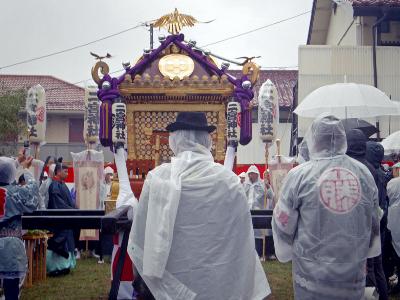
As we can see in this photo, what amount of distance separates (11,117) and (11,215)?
48.3 ft

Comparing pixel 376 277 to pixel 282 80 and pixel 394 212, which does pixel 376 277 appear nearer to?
pixel 394 212

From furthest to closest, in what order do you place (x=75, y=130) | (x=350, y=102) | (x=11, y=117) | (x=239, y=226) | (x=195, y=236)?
(x=75, y=130) → (x=11, y=117) → (x=350, y=102) → (x=239, y=226) → (x=195, y=236)

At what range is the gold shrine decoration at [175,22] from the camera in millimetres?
6918

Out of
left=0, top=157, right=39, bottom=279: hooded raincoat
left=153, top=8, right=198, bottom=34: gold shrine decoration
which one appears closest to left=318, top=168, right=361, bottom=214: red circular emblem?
left=0, top=157, right=39, bottom=279: hooded raincoat

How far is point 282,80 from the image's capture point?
79.9ft

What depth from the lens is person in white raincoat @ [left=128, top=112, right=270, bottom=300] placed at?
3.67m

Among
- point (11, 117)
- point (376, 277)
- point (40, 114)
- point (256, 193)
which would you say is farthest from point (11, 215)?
point (11, 117)

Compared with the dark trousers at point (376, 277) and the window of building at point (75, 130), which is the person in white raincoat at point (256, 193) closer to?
the dark trousers at point (376, 277)

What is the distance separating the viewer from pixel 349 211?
3.93 m

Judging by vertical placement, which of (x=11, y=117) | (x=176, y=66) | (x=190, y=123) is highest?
(x=11, y=117)

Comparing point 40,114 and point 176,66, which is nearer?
point 176,66

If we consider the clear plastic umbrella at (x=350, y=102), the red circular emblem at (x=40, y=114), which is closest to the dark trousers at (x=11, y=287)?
the clear plastic umbrella at (x=350, y=102)

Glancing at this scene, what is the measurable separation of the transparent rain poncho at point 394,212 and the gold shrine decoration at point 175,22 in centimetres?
296

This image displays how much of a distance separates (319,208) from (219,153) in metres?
2.93
